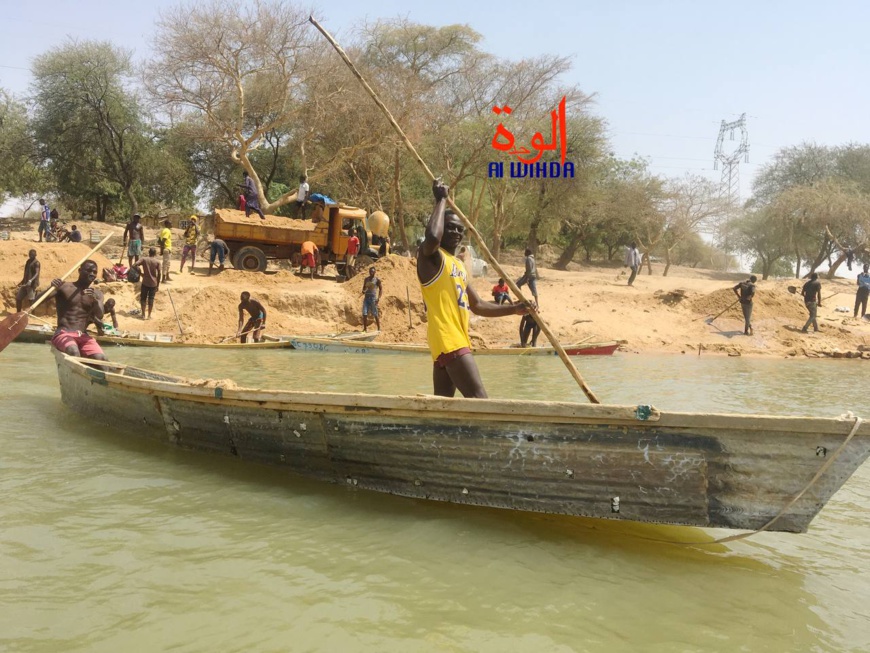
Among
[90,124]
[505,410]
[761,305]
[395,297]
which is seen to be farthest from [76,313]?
[90,124]

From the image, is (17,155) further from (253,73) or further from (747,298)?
(747,298)

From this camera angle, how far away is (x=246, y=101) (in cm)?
2647

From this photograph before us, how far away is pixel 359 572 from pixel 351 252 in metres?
16.3

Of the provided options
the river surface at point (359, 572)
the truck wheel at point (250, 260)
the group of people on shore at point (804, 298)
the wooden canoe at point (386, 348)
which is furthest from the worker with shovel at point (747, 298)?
the truck wheel at point (250, 260)

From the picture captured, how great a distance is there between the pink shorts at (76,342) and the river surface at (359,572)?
1954 millimetres

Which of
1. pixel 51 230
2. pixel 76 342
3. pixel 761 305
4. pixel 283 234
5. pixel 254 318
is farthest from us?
pixel 51 230

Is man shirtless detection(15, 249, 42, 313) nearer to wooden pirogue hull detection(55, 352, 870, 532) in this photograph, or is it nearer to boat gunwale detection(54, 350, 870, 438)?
boat gunwale detection(54, 350, 870, 438)

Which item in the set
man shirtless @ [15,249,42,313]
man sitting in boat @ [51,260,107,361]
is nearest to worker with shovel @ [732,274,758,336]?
man sitting in boat @ [51,260,107,361]

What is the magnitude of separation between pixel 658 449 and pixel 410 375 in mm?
7455

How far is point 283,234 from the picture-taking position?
19.2m

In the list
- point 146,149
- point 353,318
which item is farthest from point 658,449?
point 146,149

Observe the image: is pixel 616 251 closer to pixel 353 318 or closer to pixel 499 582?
pixel 353 318

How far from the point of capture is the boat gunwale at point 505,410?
3167 millimetres

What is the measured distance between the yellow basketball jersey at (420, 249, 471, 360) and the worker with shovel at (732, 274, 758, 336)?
14198mm
